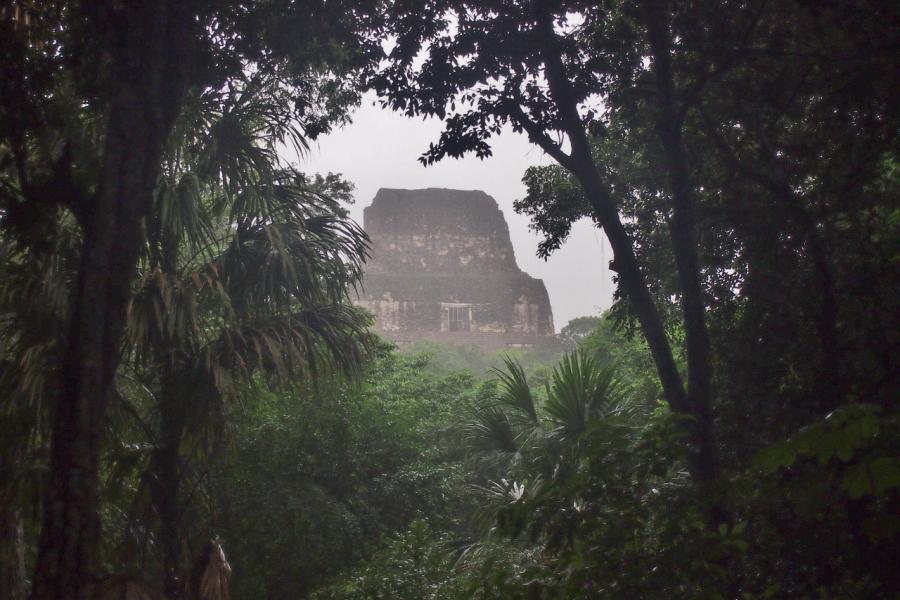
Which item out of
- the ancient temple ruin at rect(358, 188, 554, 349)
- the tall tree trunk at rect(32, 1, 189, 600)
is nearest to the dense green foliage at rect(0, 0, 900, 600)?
the tall tree trunk at rect(32, 1, 189, 600)

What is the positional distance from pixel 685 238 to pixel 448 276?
23979 mm

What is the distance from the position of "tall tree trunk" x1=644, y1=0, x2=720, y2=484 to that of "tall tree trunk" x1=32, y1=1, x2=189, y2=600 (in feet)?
10.7

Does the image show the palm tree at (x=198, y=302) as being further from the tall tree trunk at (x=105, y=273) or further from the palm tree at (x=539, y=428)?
the palm tree at (x=539, y=428)

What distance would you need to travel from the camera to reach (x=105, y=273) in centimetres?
483

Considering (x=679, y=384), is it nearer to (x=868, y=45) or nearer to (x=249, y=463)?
(x=868, y=45)

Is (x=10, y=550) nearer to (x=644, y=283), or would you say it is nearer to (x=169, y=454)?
(x=169, y=454)

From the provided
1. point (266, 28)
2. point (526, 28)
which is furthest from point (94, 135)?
point (526, 28)

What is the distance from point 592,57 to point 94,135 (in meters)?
4.03

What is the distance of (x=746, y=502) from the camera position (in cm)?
388

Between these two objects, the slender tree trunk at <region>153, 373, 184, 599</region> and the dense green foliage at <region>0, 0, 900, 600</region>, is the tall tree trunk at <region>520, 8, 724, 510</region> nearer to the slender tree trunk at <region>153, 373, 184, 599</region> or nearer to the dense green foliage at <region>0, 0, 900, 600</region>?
the dense green foliage at <region>0, 0, 900, 600</region>

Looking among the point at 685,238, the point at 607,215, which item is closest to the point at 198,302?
the point at 607,215

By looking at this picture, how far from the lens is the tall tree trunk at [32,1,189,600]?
14.2 feet

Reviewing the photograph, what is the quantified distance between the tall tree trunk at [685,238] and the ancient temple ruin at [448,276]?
68.5 feet

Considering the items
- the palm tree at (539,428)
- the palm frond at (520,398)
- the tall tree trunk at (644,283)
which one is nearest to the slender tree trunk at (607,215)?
the tall tree trunk at (644,283)
